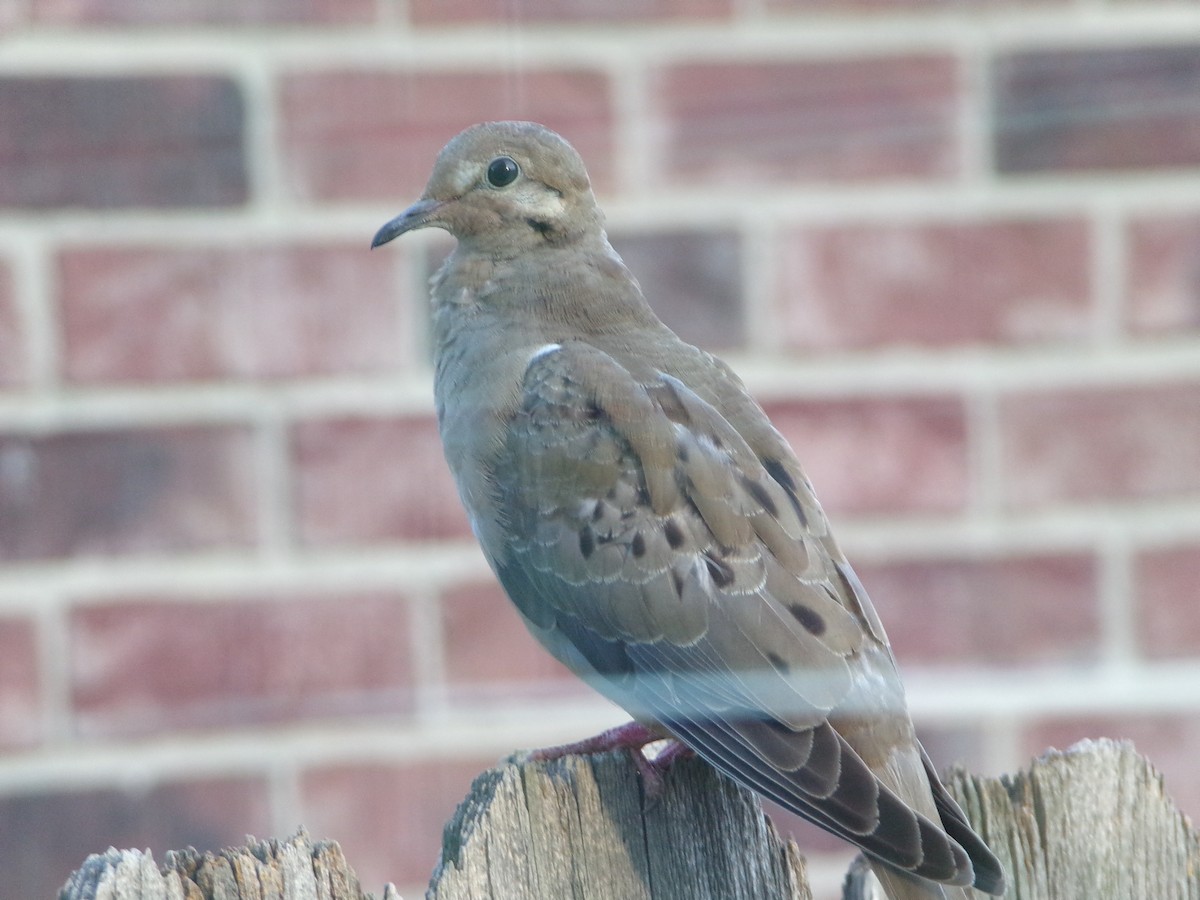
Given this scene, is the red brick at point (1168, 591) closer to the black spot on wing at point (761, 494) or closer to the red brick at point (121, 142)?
the black spot on wing at point (761, 494)

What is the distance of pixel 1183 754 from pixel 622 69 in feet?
4.53

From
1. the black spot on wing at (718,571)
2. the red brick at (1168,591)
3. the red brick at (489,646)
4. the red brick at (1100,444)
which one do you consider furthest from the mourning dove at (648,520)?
the red brick at (1168,591)

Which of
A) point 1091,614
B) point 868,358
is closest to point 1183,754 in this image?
point 1091,614

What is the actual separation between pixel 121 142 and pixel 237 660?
0.76 meters

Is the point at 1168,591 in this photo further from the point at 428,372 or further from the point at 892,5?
the point at 428,372

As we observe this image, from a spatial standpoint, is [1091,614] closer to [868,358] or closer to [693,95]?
[868,358]

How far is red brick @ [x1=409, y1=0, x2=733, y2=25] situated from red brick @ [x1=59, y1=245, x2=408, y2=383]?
0.37 m

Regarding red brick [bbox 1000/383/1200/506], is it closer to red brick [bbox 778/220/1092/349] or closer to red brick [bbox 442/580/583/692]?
red brick [bbox 778/220/1092/349]

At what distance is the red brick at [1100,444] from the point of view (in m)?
2.64

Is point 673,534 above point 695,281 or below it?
below

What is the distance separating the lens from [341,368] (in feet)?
8.53

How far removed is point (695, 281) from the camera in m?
2.66

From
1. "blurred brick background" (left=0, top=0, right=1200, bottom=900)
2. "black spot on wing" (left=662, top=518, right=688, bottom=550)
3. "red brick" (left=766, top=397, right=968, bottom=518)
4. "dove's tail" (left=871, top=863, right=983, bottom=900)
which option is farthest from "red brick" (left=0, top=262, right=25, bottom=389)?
"dove's tail" (left=871, top=863, right=983, bottom=900)

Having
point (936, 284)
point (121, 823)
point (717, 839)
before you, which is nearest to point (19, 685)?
point (121, 823)
